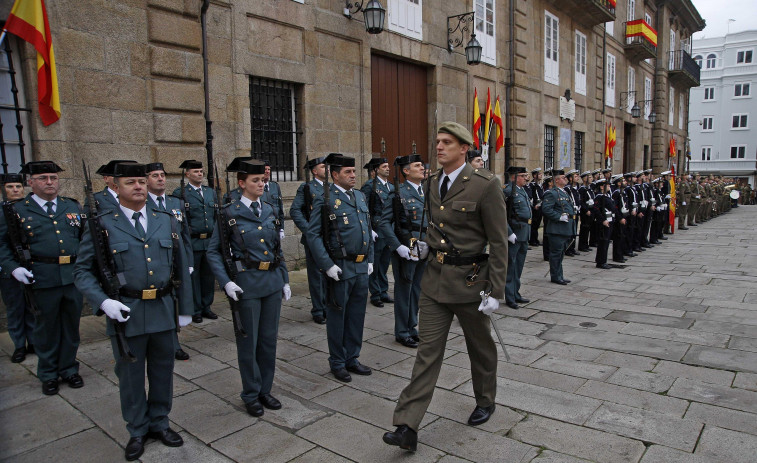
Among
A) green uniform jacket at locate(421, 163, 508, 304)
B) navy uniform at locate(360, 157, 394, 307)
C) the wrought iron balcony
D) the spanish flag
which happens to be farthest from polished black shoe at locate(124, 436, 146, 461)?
the wrought iron balcony

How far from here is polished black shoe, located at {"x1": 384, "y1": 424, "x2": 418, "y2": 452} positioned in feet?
10.7

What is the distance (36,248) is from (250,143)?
14.9ft

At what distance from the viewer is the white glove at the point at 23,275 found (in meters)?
4.39

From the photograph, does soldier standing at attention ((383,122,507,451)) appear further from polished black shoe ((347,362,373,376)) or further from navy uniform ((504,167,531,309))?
navy uniform ((504,167,531,309))

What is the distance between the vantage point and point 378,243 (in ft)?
24.7

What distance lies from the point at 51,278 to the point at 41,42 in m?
2.99

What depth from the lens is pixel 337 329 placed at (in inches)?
182

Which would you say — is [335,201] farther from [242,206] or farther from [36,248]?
[36,248]

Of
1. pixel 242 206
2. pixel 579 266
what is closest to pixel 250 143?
pixel 242 206

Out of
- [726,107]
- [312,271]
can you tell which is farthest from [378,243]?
[726,107]

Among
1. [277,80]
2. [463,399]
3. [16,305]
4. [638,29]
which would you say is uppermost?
[638,29]

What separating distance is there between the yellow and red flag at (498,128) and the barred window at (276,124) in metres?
6.88

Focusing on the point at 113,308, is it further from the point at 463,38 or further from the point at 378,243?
the point at 463,38

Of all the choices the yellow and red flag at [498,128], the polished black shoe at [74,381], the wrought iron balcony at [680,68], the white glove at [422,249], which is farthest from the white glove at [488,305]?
the wrought iron balcony at [680,68]
